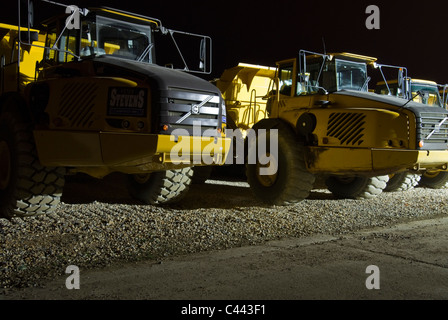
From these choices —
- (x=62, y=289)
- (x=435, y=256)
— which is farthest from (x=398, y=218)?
(x=62, y=289)

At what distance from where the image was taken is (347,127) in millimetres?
7445

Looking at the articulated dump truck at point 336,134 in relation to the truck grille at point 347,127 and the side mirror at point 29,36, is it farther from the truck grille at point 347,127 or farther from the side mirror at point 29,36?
the side mirror at point 29,36

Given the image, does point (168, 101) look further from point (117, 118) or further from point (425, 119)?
point (425, 119)

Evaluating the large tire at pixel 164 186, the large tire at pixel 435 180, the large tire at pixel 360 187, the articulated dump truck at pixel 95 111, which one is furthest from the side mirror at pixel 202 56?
the large tire at pixel 435 180

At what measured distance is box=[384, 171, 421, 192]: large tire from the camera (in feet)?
34.7

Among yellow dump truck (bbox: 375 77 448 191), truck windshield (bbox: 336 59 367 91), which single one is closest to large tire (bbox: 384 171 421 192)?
yellow dump truck (bbox: 375 77 448 191)

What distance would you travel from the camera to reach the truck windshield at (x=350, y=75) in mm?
8328

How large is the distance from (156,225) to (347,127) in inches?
140

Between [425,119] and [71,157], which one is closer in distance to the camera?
[71,157]

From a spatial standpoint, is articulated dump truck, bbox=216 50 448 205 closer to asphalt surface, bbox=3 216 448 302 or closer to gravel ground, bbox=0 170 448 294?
gravel ground, bbox=0 170 448 294

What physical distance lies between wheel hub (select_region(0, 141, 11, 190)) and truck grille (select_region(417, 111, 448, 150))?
6178 mm

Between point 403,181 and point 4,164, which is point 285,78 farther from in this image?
point 4,164
